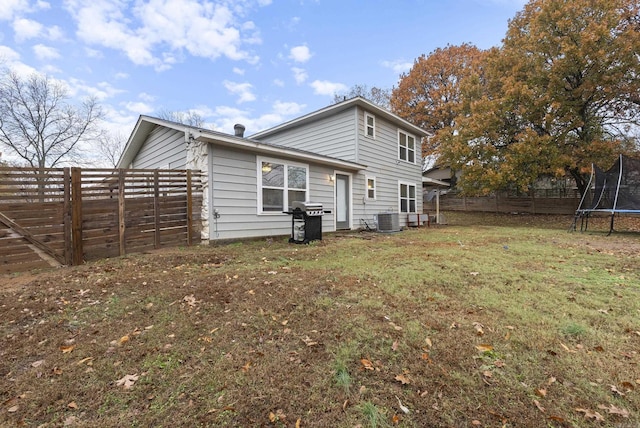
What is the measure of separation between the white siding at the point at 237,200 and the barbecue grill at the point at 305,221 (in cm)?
103

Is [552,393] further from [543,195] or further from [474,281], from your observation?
[543,195]

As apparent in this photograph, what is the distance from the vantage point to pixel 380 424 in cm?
154

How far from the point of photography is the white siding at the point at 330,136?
36.1 feet

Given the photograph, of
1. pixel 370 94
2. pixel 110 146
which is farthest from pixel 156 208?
pixel 370 94

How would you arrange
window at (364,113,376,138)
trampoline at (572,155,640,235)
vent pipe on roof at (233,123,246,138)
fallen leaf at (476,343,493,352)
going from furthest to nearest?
1. window at (364,113,376,138)
2. vent pipe on roof at (233,123,246,138)
3. trampoline at (572,155,640,235)
4. fallen leaf at (476,343,493,352)

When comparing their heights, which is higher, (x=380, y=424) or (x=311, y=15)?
(x=311, y=15)

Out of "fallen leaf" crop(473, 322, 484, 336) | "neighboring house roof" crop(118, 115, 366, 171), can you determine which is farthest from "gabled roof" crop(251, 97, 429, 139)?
"fallen leaf" crop(473, 322, 484, 336)

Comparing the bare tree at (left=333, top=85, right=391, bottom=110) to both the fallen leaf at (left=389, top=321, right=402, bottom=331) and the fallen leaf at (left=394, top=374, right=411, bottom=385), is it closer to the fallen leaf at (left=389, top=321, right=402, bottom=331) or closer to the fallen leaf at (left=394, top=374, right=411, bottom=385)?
the fallen leaf at (left=389, top=321, right=402, bottom=331)

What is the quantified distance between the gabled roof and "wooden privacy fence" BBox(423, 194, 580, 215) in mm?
9391

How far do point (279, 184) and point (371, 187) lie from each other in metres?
4.79

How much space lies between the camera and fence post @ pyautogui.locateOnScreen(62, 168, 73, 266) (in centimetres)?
503

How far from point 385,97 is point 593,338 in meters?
27.1

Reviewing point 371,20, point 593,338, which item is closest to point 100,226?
point 593,338

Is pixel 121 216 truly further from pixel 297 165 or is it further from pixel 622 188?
pixel 622 188
